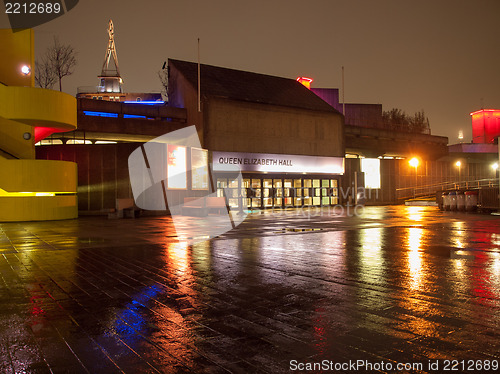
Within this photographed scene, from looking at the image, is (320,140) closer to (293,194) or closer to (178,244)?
(293,194)

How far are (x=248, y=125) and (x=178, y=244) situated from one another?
22316 millimetres

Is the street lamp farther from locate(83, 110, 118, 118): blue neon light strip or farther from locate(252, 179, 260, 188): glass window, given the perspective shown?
locate(252, 179, 260, 188): glass window

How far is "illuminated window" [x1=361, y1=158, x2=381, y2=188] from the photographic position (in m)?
40.5

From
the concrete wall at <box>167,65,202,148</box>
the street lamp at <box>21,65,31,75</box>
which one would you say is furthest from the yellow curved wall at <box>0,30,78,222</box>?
the concrete wall at <box>167,65,202,148</box>

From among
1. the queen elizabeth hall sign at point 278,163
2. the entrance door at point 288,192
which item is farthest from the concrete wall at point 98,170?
the entrance door at point 288,192

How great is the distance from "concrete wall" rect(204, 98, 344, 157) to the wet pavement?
73.9 feet

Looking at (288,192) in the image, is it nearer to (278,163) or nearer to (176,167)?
(278,163)

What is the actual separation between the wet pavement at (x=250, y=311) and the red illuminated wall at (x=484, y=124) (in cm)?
7062

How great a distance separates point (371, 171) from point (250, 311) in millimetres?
37920

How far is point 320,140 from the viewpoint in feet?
121

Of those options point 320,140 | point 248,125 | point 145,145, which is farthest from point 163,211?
point 320,140

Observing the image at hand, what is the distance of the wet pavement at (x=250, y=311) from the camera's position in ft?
11.4

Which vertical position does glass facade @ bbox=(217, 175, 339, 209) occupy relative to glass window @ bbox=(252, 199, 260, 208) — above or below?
above

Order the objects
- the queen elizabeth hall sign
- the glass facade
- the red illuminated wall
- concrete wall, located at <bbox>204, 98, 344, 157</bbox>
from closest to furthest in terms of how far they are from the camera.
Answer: concrete wall, located at <bbox>204, 98, 344, 157</bbox> → the queen elizabeth hall sign → the glass facade → the red illuminated wall
